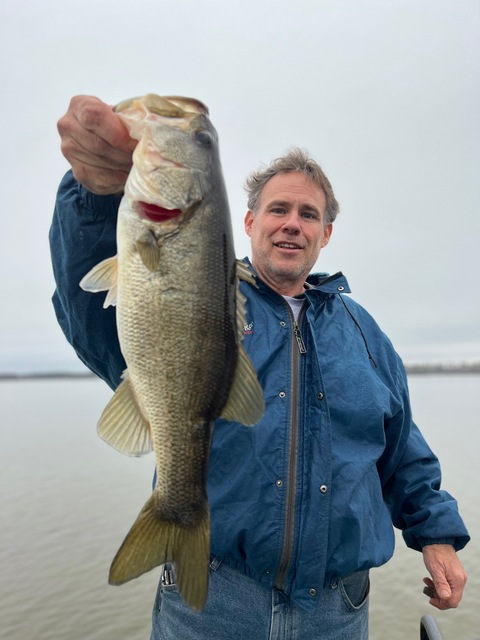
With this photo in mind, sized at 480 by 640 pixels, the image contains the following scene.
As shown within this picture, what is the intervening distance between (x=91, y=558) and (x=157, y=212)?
9014 millimetres

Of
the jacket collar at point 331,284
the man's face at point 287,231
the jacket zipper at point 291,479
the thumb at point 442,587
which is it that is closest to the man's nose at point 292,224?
the man's face at point 287,231

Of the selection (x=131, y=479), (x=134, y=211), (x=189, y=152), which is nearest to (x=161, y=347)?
(x=134, y=211)

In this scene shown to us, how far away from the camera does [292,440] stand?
97.5 inches

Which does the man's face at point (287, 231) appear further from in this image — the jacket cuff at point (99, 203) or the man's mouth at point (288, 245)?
the jacket cuff at point (99, 203)

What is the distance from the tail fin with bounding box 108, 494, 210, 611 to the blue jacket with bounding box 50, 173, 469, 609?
0.50 meters

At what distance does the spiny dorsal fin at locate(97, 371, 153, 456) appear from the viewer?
75.3 inches

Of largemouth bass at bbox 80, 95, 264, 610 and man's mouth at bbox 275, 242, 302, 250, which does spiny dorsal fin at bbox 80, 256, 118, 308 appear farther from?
man's mouth at bbox 275, 242, 302, 250

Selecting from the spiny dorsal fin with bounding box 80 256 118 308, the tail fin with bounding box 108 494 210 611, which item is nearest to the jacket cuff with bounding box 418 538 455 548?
the tail fin with bounding box 108 494 210 611

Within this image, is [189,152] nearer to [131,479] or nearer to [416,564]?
[416,564]

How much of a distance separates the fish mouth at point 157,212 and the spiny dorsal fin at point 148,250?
3.4 inches

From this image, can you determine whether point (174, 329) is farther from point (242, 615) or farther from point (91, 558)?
point (91, 558)

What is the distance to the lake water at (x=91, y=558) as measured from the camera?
23.7 ft

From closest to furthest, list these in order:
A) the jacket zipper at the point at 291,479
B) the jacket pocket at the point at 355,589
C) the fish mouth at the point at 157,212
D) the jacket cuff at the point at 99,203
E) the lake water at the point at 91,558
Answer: the fish mouth at the point at 157,212, the jacket cuff at the point at 99,203, the jacket zipper at the point at 291,479, the jacket pocket at the point at 355,589, the lake water at the point at 91,558

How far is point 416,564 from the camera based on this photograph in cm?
891
